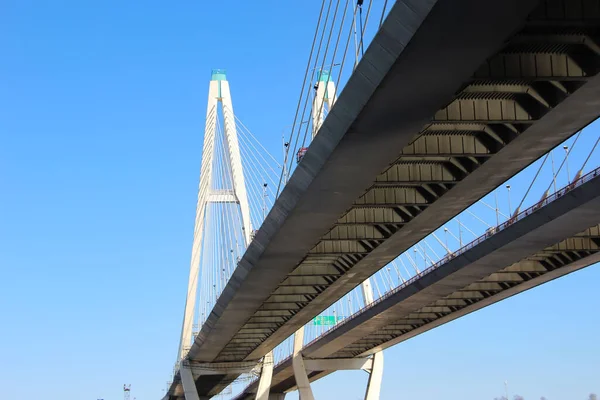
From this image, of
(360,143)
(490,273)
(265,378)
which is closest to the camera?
(360,143)

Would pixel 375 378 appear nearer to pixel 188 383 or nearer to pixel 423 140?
pixel 188 383

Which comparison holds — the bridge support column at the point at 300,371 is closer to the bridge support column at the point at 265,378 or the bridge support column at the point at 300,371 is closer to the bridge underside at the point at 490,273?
the bridge support column at the point at 265,378

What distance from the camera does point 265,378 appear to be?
82625 mm

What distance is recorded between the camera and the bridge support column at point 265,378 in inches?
3231

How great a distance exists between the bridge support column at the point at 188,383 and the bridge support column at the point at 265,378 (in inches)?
215

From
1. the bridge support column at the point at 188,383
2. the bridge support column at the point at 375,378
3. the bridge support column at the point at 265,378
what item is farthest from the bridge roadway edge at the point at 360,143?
the bridge support column at the point at 375,378

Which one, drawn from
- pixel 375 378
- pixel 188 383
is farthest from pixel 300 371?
pixel 188 383

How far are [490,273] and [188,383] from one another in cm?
3752

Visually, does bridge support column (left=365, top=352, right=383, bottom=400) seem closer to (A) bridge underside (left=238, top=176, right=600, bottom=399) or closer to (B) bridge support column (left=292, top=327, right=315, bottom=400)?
→ (A) bridge underside (left=238, top=176, right=600, bottom=399)

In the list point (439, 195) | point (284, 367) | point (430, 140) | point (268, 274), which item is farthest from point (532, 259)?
point (284, 367)

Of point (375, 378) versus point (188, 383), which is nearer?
point (188, 383)

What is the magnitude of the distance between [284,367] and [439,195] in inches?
2360

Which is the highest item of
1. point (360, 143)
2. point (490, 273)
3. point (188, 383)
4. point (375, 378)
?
point (188, 383)

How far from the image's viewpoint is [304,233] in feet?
128
